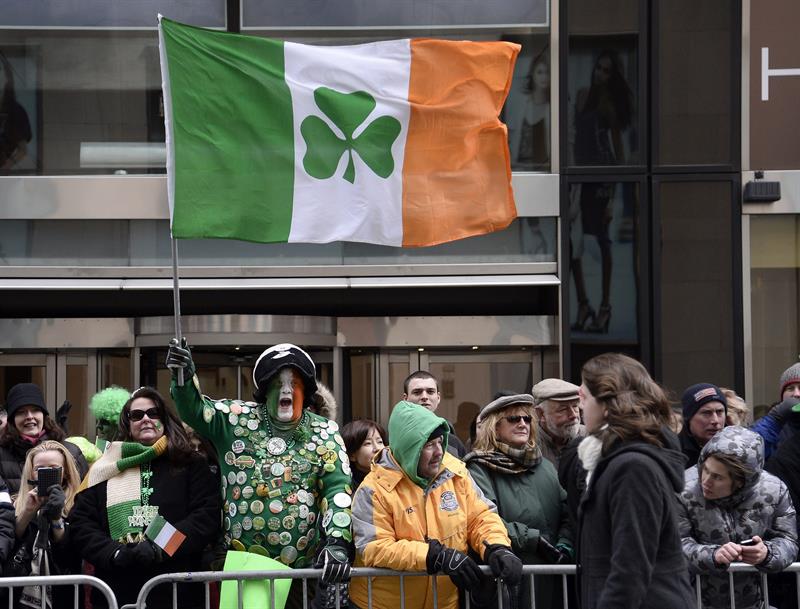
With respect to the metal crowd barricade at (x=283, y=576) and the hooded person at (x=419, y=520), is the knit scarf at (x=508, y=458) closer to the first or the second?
the hooded person at (x=419, y=520)

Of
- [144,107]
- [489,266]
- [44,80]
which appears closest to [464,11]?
[489,266]

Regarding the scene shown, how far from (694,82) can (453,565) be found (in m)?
9.56

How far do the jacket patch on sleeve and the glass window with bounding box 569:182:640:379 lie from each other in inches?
309

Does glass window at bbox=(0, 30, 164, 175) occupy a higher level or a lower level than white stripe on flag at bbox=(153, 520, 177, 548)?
higher

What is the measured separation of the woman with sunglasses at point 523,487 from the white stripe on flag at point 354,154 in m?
1.15

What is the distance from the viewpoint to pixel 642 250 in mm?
13742

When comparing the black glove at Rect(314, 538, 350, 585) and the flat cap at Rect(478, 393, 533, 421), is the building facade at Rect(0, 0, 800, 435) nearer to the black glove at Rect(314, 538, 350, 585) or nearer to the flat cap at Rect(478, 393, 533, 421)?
the flat cap at Rect(478, 393, 533, 421)

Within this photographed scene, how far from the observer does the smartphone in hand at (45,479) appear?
647cm

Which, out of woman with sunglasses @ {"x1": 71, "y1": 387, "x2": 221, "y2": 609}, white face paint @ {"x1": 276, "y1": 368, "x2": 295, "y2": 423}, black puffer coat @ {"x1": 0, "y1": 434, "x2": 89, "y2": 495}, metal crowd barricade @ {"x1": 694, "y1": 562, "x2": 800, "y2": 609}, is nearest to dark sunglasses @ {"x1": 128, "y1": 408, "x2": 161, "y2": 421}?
woman with sunglasses @ {"x1": 71, "y1": 387, "x2": 221, "y2": 609}

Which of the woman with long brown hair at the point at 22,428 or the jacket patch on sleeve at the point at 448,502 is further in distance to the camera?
the woman with long brown hair at the point at 22,428

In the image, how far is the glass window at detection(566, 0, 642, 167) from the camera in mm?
13836

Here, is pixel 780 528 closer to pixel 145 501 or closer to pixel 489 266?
pixel 145 501

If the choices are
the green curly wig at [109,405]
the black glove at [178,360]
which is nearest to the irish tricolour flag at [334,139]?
the black glove at [178,360]

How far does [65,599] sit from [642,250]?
8681mm
